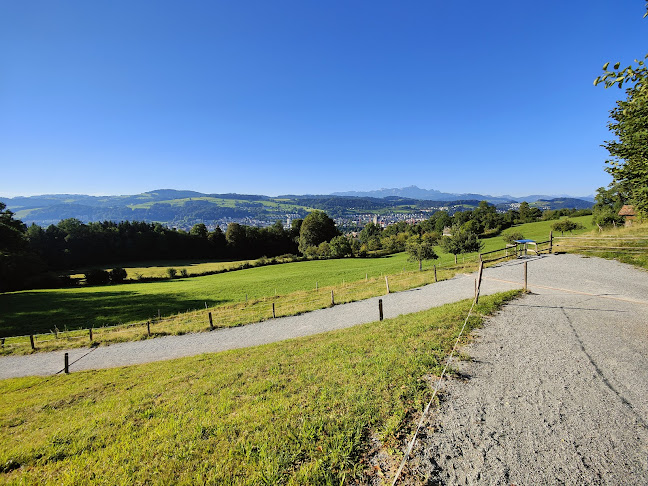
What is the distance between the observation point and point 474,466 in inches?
167

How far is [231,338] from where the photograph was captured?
1873 cm

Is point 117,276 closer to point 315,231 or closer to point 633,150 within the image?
point 315,231

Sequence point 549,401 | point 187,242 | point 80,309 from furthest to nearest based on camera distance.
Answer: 1. point 187,242
2. point 80,309
3. point 549,401

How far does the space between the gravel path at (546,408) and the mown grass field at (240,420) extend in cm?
77

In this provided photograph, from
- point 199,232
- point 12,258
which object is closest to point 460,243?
point 12,258

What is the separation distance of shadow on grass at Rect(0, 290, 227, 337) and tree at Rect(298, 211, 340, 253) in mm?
53900

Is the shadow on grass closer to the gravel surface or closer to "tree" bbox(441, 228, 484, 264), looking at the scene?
the gravel surface

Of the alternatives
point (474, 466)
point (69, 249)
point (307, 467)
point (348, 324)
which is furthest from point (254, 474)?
point (69, 249)

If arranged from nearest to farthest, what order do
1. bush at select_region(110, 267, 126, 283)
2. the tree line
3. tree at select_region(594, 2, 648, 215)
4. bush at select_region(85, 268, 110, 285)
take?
tree at select_region(594, 2, 648, 215) → bush at select_region(85, 268, 110, 285) → bush at select_region(110, 267, 126, 283) → the tree line

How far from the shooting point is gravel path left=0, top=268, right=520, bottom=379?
54.7 ft

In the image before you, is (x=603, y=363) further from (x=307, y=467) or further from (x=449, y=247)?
(x=449, y=247)

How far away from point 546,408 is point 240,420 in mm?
6425

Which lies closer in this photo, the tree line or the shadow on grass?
the shadow on grass

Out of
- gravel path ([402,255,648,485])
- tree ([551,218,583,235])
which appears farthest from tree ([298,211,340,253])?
gravel path ([402,255,648,485])
